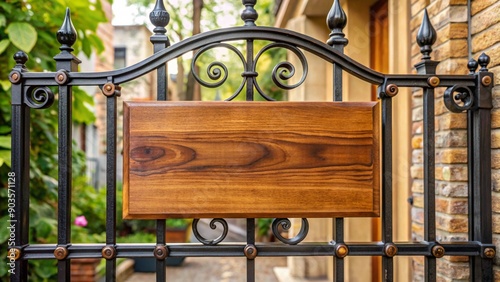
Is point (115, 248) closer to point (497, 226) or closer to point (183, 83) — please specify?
point (497, 226)

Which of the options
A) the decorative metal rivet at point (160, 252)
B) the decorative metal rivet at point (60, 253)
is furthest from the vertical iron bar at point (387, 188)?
the decorative metal rivet at point (60, 253)

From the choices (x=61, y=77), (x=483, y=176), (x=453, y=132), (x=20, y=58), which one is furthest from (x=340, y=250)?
(x=20, y=58)

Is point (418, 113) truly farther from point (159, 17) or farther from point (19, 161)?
point (19, 161)

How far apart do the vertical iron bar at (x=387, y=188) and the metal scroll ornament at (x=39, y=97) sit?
3.04 feet

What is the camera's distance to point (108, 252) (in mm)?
1146

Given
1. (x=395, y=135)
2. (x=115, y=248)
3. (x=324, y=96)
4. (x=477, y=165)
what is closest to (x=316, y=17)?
(x=324, y=96)

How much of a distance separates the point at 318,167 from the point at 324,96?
266 centimetres

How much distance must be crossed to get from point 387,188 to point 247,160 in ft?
1.33

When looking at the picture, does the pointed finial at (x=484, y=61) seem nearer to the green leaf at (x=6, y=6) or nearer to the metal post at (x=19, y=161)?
the metal post at (x=19, y=161)

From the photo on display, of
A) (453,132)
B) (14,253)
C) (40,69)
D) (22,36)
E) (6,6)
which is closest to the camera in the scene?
(14,253)

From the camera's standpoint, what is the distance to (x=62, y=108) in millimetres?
1180

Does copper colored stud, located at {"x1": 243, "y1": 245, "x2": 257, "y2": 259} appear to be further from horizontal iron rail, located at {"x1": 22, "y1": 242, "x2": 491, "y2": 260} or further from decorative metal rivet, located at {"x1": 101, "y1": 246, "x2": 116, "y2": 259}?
decorative metal rivet, located at {"x1": 101, "y1": 246, "x2": 116, "y2": 259}

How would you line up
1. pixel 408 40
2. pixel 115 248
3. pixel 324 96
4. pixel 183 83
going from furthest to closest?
pixel 183 83 → pixel 324 96 → pixel 408 40 → pixel 115 248

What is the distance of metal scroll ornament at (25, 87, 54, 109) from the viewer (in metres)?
1.16
